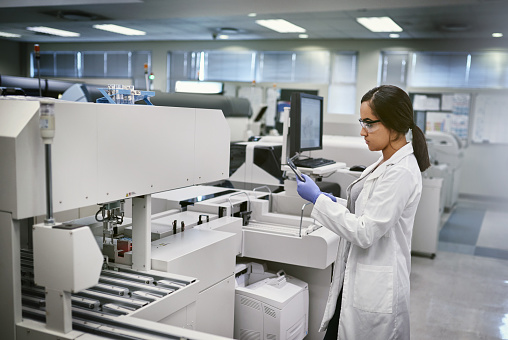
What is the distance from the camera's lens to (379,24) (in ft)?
21.7

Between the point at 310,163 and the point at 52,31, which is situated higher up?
the point at 52,31

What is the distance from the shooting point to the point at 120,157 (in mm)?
1465

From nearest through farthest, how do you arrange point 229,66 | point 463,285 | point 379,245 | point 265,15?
1. point 379,245
2. point 463,285
3. point 265,15
4. point 229,66

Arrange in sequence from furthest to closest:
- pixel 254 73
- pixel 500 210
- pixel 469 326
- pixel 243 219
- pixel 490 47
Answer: pixel 254 73
pixel 490 47
pixel 500 210
pixel 469 326
pixel 243 219

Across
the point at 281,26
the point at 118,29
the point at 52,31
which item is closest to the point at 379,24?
the point at 281,26

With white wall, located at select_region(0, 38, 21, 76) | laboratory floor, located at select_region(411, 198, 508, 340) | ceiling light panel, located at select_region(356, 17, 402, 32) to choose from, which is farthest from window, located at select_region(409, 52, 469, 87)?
white wall, located at select_region(0, 38, 21, 76)

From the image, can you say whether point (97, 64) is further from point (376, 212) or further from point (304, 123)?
point (376, 212)

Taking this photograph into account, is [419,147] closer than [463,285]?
Yes

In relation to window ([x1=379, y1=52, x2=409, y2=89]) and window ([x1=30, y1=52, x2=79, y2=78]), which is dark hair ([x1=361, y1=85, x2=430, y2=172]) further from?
window ([x1=30, y1=52, x2=79, y2=78])

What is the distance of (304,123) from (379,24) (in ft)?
15.7

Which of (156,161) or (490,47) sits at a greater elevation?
(490,47)

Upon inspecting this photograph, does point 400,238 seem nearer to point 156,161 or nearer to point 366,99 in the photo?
point 366,99

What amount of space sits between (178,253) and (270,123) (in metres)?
5.92

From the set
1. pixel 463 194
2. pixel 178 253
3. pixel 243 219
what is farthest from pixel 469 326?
pixel 463 194
